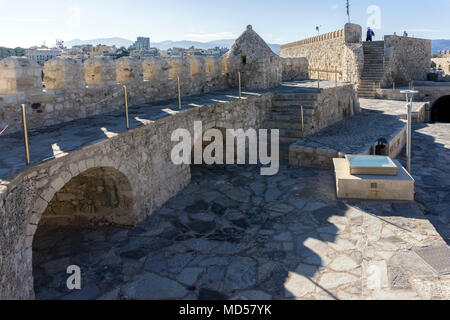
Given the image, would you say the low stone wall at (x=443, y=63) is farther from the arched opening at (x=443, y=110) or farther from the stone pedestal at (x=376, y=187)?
the stone pedestal at (x=376, y=187)

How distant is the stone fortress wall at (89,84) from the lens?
6.09 m

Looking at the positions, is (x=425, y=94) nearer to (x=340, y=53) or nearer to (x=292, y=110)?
(x=340, y=53)

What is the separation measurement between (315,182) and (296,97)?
4.51 meters

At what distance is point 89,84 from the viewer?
7781mm

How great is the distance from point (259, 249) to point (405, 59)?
24.9 m

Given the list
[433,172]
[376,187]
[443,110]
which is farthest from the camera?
[443,110]

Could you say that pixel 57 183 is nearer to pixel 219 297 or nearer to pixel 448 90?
pixel 219 297

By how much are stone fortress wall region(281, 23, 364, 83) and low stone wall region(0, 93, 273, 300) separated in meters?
14.6

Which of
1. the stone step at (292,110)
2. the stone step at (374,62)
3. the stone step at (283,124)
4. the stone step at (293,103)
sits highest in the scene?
the stone step at (374,62)

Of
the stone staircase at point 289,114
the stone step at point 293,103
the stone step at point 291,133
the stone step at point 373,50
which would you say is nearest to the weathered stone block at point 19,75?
the stone staircase at point 289,114

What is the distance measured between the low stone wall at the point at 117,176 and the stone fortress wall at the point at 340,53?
14.6m

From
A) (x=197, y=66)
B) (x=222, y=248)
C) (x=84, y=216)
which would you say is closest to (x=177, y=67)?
(x=197, y=66)

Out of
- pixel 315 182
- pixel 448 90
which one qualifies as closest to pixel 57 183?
pixel 315 182

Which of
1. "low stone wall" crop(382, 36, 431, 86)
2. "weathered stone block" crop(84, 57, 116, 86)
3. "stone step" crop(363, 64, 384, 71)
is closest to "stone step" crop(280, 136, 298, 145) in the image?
"weathered stone block" crop(84, 57, 116, 86)
